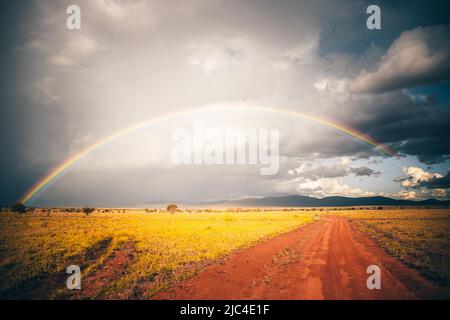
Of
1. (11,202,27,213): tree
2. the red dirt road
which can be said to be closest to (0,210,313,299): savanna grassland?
the red dirt road

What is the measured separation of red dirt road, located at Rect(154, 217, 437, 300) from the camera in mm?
9133

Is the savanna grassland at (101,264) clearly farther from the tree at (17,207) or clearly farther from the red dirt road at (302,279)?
the tree at (17,207)

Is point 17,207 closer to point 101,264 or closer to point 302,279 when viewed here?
point 101,264

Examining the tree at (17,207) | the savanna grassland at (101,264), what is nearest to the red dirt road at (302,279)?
the savanna grassland at (101,264)

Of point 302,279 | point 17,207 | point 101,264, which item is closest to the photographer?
point 302,279

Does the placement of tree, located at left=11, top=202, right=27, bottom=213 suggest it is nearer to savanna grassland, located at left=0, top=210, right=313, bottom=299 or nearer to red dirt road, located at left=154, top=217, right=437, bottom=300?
savanna grassland, located at left=0, top=210, right=313, bottom=299

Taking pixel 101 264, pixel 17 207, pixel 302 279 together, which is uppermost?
pixel 302 279

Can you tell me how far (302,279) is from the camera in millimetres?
10570

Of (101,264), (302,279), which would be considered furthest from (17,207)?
(302,279)

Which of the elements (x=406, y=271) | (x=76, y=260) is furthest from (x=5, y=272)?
(x=406, y=271)

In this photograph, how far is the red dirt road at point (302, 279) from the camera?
9.13 meters

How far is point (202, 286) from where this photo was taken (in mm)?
10312
